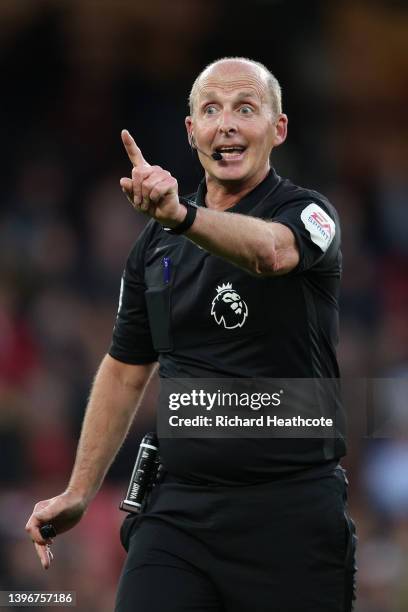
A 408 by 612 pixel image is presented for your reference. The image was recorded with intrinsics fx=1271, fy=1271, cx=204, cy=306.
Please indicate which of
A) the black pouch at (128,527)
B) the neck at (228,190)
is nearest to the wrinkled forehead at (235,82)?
the neck at (228,190)

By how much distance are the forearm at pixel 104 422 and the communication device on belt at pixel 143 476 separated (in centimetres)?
22

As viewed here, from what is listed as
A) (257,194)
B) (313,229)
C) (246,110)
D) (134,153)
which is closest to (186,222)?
(134,153)

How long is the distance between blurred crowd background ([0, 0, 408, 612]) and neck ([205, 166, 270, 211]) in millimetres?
3527

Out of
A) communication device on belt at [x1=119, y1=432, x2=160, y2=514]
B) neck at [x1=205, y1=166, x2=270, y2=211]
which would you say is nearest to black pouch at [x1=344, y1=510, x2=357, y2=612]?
communication device on belt at [x1=119, y1=432, x2=160, y2=514]

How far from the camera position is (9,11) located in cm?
1130

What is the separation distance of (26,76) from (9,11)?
1.92ft

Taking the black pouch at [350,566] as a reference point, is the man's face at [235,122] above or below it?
above

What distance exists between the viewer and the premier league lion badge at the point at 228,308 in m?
3.97

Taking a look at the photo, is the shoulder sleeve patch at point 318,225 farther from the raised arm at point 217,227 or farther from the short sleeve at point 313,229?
the raised arm at point 217,227

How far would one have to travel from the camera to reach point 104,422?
447 cm

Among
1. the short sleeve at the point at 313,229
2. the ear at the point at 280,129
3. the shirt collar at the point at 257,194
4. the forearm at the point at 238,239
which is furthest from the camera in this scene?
the ear at the point at 280,129

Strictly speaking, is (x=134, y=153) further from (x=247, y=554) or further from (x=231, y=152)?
(x=247, y=554)

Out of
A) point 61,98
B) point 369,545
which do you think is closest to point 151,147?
point 61,98

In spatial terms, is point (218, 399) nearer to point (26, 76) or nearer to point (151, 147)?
point (151, 147)
